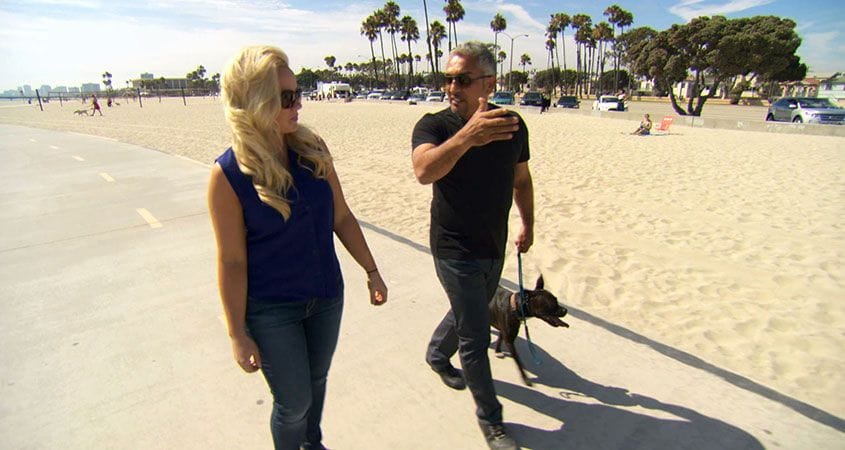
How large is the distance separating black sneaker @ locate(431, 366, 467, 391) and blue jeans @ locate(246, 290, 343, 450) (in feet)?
3.25

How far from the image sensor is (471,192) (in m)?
2.20

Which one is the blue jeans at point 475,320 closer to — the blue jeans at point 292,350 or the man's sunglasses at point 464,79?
the blue jeans at point 292,350

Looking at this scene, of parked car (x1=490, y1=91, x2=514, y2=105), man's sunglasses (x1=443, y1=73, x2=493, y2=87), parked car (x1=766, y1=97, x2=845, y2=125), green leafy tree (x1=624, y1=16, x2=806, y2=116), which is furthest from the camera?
parked car (x1=490, y1=91, x2=514, y2=105)

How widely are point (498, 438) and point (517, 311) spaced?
726 mm

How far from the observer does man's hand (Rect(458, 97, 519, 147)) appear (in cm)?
185

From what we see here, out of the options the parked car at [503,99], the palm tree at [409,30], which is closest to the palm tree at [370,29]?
the palm tree at [409,30]

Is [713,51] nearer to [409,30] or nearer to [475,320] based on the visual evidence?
[475,320]

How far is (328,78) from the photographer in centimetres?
13175

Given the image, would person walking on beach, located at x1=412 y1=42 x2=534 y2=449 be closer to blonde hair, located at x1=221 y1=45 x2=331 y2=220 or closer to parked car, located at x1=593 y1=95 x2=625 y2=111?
blonde hair, located at x1=221 y1=45 x2=331 y2=220

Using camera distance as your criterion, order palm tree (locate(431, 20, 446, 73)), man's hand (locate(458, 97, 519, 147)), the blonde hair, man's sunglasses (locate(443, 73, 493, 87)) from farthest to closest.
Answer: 1. palm tree (locate(431, 20, 446, 73))
2. man's sunglasses (locate(443, 73, 493, 87))
3. man's hand (locate(458, 97, 519, 147))
4. the blonde hair

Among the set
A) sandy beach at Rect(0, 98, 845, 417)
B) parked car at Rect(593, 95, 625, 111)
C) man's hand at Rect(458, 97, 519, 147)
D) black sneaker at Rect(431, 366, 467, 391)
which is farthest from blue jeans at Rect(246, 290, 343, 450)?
parked car at Rect(593, 95, 625, 111)

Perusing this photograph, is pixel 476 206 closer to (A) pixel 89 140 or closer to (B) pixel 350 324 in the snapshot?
(B) pixel 350 324

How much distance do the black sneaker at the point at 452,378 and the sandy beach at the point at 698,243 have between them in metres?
1.38

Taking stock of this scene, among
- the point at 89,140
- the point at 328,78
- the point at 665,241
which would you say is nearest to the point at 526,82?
the point at 328,78
